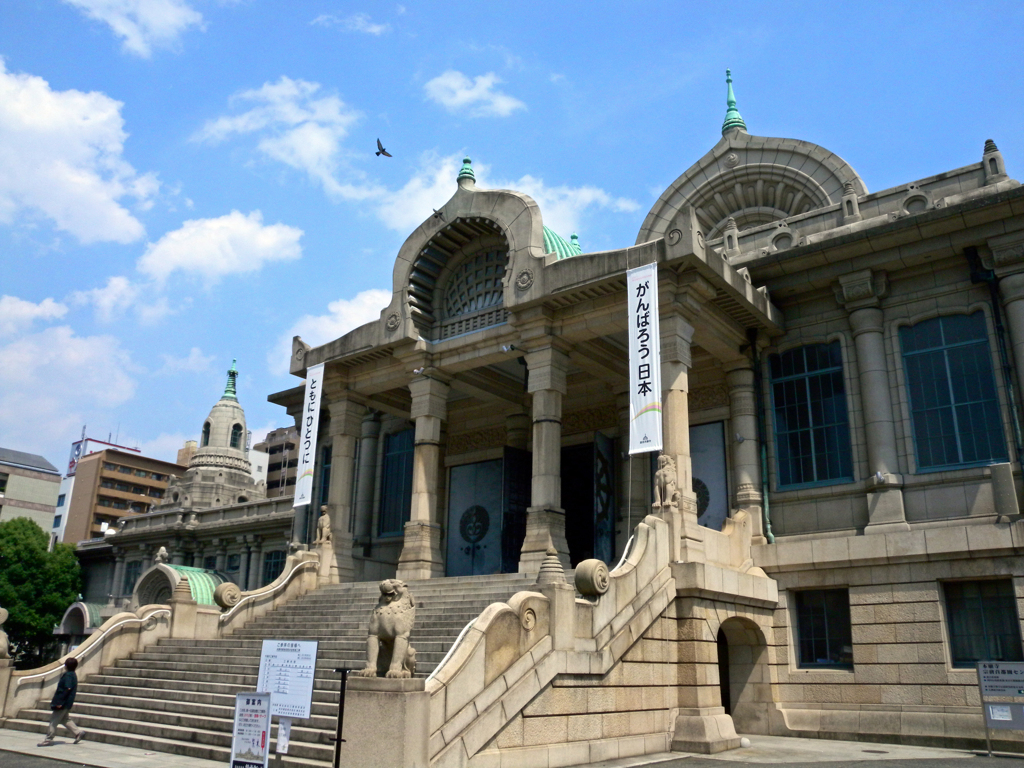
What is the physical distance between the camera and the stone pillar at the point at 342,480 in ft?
74.3

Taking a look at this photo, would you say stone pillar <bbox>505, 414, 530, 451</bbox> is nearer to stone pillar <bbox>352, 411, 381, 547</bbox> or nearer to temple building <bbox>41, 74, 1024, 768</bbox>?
temple building <bbox>41, 74, 1024, 768</bbox>

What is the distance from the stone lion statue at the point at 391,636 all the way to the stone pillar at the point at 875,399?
11.0m

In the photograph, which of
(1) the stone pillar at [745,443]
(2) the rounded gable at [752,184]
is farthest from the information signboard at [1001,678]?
(2) the rounded gable at [752,184]

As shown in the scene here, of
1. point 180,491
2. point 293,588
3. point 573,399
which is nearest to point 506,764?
point 293,588

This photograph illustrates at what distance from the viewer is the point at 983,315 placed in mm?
17938

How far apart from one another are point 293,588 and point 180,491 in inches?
1703

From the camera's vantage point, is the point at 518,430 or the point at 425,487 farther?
the point at 518,430

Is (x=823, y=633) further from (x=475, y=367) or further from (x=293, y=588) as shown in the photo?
(x=293, y=588)

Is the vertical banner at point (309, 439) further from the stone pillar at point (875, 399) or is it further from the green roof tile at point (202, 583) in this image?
the stone pillar at point (875, 399)

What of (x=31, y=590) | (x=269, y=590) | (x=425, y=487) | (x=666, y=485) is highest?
(x=425, y=487)

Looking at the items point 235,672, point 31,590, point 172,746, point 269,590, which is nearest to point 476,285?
point 269,590

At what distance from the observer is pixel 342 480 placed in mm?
23125

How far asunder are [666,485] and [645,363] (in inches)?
98.0

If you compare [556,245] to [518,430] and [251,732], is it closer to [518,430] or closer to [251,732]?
[518,430]
